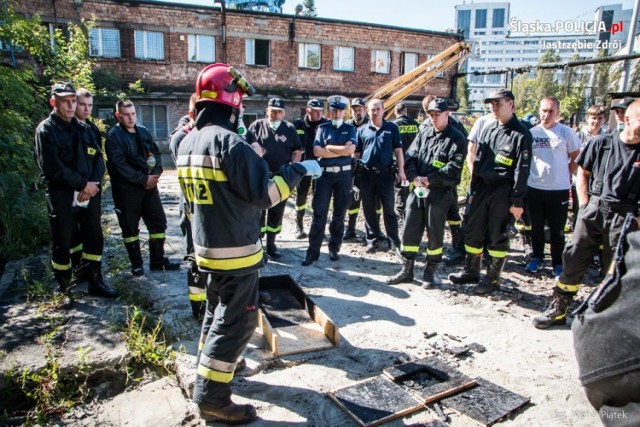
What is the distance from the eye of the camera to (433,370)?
11.5 feet

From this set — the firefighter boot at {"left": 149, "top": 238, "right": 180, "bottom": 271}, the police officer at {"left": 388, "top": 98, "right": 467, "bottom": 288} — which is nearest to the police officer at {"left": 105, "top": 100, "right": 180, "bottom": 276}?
the firefighter boot at {"left": 149, "top": 238, "right": 180, "bottom": 271}

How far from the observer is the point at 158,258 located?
5715mm

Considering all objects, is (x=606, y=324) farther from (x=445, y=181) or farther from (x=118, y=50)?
(x=118, y=50)

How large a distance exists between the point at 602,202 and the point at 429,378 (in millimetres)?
2221

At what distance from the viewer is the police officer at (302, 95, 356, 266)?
20.2 feet

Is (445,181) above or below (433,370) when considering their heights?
above

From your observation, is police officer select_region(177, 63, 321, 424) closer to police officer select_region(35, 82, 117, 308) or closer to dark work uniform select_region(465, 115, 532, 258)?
police officer select_region(35, 82, 117, 308)

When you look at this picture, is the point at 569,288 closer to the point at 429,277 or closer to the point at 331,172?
the point at 429,277

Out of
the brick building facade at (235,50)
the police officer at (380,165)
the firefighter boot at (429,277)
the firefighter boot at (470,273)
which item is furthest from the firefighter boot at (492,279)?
the brick building facade at (235,50)

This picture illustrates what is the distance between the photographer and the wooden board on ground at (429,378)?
3193 millimetres

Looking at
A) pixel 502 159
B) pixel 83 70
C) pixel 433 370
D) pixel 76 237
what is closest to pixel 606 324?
pixel 433 370

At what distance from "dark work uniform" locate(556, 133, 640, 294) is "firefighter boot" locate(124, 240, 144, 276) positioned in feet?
15.8

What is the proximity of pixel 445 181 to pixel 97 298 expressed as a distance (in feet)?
13.7

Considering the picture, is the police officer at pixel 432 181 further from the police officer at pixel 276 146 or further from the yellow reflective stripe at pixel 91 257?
the yellow reflective stripe at pixel 91 257
